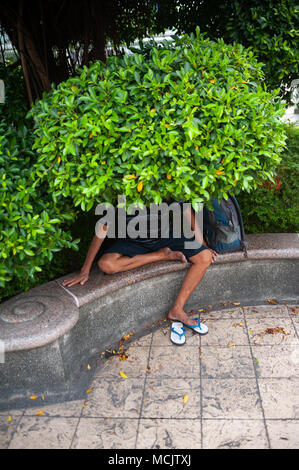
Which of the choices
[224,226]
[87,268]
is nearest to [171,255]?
[224,226]

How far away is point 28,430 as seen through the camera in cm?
283

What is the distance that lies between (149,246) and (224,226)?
0.75 m

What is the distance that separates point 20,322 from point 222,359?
171 centimetres

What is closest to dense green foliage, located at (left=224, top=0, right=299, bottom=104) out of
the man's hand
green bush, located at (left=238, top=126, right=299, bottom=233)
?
green bush, located at (left=238, top=126, right=299, bottom=233)

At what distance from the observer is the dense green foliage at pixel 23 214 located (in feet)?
9.16

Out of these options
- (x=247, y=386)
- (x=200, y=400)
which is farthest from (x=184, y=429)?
(x=247, y=386)

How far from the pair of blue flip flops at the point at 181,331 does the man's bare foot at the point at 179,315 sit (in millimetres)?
39

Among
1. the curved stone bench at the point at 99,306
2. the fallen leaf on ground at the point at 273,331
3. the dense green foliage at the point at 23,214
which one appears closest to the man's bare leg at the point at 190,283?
the curved stone bench at the point at 99,306

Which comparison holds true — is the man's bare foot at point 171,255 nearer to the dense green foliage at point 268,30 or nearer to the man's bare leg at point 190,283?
the man's bare leg at point 190,283

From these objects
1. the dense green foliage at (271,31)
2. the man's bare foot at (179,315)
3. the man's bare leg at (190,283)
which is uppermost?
the dense green foliage at (271,31)

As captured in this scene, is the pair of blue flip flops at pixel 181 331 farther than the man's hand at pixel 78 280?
Yes

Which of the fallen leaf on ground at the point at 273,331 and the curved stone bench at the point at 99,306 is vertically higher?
the curved stone bench at the point at 99,306
